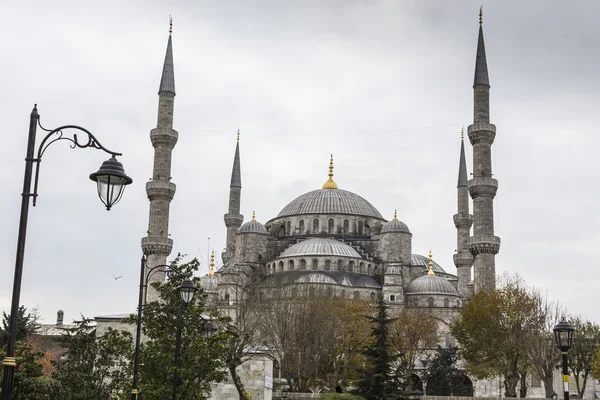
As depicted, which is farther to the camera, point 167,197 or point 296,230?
point 296,230

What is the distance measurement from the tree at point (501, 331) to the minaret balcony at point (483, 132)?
29.0 feet

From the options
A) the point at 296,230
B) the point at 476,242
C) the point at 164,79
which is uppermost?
the point at 164,79

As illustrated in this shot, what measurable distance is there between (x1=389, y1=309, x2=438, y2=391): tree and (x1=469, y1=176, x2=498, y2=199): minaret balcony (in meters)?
8.16

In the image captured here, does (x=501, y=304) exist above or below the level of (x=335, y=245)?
below

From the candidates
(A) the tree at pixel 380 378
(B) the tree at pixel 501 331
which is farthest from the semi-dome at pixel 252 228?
(A) the tree at pixel 380 378

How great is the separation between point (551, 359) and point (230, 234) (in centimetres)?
3541

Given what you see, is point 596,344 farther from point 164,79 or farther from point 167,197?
point 164,79

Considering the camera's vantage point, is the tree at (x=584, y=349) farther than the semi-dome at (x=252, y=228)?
No

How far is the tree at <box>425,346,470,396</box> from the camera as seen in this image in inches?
1855

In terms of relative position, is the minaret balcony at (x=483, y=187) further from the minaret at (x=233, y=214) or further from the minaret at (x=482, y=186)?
the minaret at (x=233, y=214)

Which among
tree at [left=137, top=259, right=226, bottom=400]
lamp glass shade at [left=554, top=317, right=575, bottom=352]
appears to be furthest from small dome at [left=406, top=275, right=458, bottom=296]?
lamp glass shade at [left=554, top=317, right=575, bottom=352]

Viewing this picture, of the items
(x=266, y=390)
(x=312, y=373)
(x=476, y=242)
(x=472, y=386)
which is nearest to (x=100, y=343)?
(x=266, y=390)

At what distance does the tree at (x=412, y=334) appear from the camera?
47.1 m

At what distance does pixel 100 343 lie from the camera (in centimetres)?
2000
